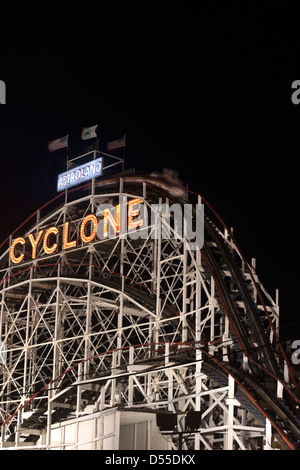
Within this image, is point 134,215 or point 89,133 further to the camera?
point 89,133

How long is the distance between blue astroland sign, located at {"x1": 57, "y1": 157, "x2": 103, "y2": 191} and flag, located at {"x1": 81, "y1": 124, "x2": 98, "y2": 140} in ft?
5.43

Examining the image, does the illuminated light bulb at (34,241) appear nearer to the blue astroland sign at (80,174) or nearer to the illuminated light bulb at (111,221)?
the blue astroland sign at (80,174)

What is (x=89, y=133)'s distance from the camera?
34688 mm

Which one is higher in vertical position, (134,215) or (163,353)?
(134,215)

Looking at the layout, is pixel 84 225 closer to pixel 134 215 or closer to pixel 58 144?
pixel 134 215

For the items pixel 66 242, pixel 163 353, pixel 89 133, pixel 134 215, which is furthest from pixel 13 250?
pixel 163 353

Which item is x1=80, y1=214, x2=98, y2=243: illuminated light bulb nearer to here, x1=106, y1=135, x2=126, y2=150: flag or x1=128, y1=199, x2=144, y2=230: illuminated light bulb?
x1=128, y1=199, x2=144, y2=230: illuminated light bulb

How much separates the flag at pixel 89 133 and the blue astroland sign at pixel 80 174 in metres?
1.65

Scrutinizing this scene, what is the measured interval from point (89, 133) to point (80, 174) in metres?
2.20

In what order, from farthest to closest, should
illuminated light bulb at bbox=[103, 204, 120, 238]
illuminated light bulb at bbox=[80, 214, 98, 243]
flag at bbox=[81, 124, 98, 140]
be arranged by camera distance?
flag at bbox=[81, 124, 98, 140]
illuminated light bulb at bbox=[80, 214, 98, 243]
illuminated light bulb at bbox=[103, 204, 120, 238]

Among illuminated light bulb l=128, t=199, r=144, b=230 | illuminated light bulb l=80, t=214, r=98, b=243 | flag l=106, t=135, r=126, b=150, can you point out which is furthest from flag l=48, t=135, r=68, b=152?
illuminated light bulb l=128, t=199, r=144, b=230

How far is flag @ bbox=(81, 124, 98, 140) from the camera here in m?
34.4

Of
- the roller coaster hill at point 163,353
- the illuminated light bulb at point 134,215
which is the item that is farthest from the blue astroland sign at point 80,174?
the illuminated light bulb at point 134,215
